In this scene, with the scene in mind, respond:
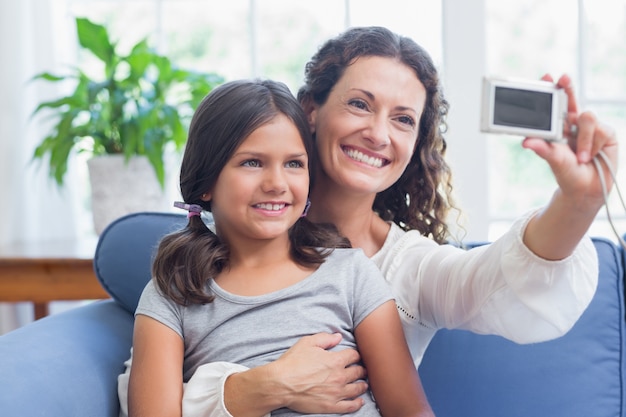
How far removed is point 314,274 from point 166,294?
0.24m

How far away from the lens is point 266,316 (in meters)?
1.40

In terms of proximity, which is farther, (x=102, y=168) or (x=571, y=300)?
(x=102, y=168)

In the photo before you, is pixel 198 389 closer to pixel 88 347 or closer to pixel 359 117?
pixel 88 347

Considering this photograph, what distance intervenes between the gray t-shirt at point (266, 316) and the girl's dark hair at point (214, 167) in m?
0.03

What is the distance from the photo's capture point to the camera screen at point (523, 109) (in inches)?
39.4

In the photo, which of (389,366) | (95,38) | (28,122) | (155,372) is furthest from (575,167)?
(28,122)

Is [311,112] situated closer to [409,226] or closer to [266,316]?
[409,226]

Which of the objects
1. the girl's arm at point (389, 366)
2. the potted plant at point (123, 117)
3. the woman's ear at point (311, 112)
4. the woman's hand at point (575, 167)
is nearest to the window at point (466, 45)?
the potted plant at point (123, 117)

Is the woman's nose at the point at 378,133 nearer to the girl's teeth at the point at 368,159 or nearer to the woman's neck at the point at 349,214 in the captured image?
the girl's teeth at the point at 368,159

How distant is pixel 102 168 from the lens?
2.55 m

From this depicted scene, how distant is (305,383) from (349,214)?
1.33 ft

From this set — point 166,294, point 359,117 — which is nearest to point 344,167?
point 359,117

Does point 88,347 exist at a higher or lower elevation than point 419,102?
lower

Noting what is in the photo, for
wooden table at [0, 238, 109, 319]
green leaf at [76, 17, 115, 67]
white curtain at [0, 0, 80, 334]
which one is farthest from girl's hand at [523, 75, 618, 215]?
white curtain at [0, 0, 80, 334]
